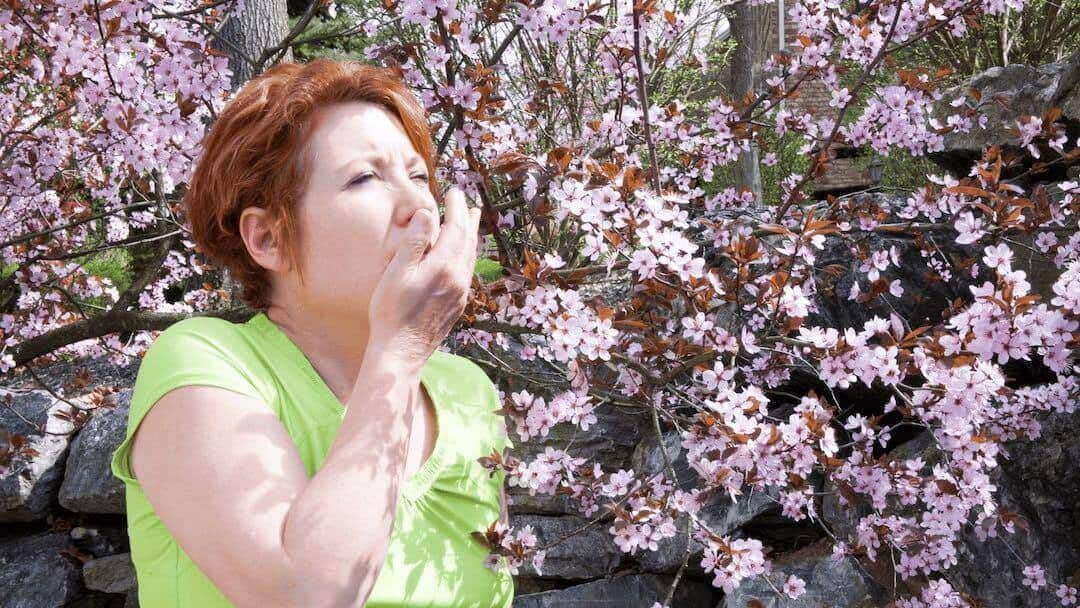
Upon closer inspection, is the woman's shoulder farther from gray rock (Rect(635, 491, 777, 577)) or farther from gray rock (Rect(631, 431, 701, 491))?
gray rock (Rect(635, 491, 777, 577))

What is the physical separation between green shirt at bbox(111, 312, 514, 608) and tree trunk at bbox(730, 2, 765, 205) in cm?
699

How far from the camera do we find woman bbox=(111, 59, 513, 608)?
1019 millimetres

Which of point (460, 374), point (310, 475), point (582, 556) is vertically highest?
point (310, 475)

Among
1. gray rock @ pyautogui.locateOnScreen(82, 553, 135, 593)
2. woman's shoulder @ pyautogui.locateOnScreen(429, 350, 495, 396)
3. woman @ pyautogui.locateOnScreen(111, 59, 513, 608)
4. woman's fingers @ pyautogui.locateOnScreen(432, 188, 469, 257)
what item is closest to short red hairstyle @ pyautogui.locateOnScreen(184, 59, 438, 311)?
woman @ pyautogui.locateOnScreen(111, 59, 513, 608)

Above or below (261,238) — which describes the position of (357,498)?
below

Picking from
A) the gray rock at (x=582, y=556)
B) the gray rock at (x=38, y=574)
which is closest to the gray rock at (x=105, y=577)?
the gray rock at (x=38, y=574)

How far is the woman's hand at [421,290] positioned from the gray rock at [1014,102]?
Answer: 12.0 feet

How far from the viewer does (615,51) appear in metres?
2.94

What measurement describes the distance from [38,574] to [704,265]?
3.91 m

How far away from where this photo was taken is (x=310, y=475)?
3.97ft

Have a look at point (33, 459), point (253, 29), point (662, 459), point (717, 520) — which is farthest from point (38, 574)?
point (717, 520)

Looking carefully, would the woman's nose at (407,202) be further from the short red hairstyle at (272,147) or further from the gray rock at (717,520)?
the gray rock at (717,520)

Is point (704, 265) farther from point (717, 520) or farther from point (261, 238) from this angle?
point (261, 238)

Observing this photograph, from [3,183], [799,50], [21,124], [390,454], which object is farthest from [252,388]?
[21,124]
